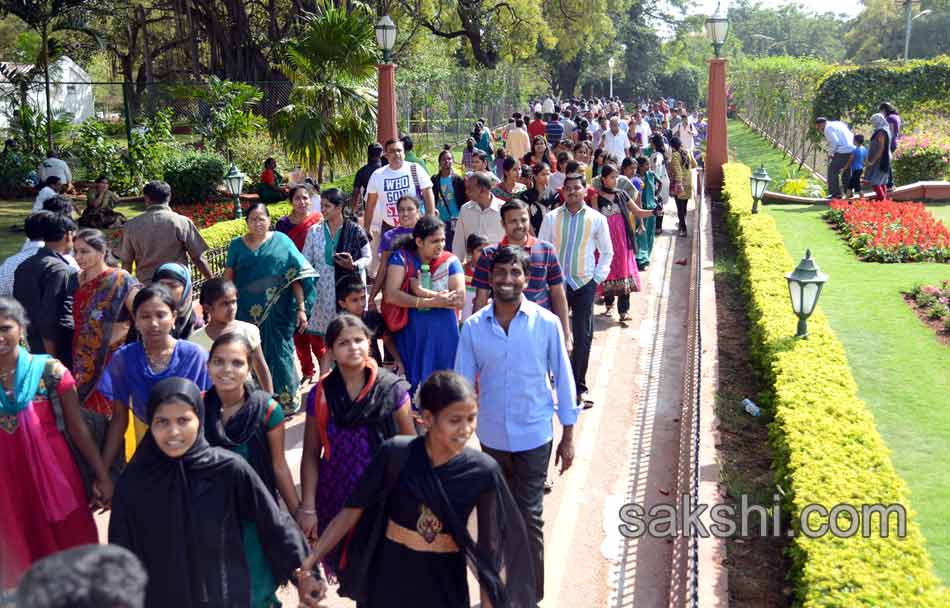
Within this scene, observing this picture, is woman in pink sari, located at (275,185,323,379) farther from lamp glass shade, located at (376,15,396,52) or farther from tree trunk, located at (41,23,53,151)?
tree trunk, located at (41,23,53,151)

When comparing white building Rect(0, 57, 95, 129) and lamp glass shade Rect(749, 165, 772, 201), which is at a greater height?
white building Rect(0, 57, 95, 129)

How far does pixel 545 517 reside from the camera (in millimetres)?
5688

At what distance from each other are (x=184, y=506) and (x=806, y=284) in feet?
17.3

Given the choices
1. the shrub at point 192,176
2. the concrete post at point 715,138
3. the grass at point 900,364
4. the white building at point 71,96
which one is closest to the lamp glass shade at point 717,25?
the concrete post at point 715,138

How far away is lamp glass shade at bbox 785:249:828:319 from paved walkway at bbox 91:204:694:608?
4.06 feet

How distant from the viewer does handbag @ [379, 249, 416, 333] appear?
19.2ft

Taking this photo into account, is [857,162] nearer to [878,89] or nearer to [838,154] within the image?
[838,154]

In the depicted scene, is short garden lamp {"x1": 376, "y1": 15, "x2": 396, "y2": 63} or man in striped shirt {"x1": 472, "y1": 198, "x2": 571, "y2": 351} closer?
man in striped shirt {"x1": 472, "y1": 198, "x2": 571, "y2": 351}

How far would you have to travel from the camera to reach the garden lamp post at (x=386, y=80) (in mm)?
15062

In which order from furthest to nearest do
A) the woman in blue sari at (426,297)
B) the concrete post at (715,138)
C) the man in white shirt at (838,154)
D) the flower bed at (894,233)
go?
→ the concrete post at (715,138) < the man in white shirt at (838,154) < the flower bed at (894,233) < the woman in blue sari at (426,297)

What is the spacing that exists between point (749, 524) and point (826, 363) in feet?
6.72

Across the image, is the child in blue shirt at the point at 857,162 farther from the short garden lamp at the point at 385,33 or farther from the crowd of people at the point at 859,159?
the short garden lamp at the point at 385,33

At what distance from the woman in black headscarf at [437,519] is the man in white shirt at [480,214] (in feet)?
14.3

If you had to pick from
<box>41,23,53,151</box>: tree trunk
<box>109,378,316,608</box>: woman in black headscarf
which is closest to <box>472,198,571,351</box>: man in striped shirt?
<box>109,378,316,608</box>: woman in black headscarf
